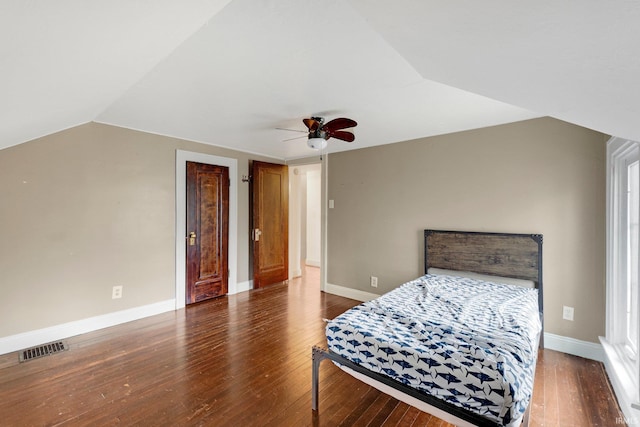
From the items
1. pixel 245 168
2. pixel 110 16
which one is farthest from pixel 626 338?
pixel 245 168

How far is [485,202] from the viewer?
3.25 m

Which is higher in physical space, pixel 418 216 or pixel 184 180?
pixel 184 180

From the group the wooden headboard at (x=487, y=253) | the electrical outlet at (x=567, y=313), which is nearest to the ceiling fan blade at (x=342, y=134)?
the wooden headboard at (x=487, y=253)

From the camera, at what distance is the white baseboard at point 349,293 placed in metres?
4.24

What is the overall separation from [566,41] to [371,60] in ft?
4.13

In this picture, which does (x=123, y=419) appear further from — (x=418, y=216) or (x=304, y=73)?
(x=418, y=216)

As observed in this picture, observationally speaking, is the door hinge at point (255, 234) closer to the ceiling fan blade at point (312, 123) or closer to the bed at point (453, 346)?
the ceiling fan blade at point (312, 123)

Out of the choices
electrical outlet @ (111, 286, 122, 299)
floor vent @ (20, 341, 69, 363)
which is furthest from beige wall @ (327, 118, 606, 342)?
floor vent @ (20, 341, 69, 363)

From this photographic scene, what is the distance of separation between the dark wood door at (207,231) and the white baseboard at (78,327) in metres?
0.44

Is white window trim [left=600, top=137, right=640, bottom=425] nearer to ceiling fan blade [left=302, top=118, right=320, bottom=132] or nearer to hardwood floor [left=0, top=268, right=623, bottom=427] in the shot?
hardwood floor [left=0, top=268, right=623, bottom=427]

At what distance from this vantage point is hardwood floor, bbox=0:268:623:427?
187cm

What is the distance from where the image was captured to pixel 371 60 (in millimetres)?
1824

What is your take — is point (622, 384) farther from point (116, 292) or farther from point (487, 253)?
point (116, 292)

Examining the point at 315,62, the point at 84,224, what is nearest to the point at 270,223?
the point at 84,224
